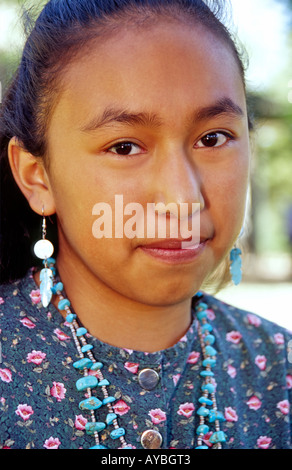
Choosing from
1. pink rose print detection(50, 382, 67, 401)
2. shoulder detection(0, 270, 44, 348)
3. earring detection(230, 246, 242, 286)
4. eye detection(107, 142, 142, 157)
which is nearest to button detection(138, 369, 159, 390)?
pink rose print detection(50, 382, 67, 401)

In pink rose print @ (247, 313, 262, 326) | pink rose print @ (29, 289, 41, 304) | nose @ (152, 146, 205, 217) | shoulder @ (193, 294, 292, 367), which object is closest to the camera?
nose @ (152, 146, 205, 217)

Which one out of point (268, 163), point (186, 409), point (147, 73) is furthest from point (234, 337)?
point (268, 163)

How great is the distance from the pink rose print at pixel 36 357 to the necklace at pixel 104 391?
94 mm

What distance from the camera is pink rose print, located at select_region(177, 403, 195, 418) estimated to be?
5.42ft

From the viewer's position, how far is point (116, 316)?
65.6 inches

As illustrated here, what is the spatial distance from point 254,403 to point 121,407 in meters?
0.48

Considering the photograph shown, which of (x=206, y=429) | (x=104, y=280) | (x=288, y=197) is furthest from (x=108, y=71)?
(x=288, y=197)

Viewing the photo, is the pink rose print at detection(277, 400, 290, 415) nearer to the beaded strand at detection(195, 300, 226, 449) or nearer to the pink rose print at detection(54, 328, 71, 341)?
the beaded strand at detection(195, 300, 226, 449)

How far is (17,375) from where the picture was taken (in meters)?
1.55

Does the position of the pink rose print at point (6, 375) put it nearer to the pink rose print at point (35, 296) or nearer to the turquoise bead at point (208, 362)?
the pink rose print at point (35, 296)

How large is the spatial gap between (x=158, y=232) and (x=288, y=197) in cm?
1408

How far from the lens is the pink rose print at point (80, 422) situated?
1526 millimetres

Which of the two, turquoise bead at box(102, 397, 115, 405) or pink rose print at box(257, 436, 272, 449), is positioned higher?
turquoise bead at box(102, 397, 115, 405)

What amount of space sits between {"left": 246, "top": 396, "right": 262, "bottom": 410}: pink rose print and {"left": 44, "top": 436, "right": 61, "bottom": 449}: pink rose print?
633 mm
